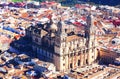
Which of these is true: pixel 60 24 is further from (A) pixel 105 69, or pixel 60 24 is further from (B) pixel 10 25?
(B) pixel 10 25

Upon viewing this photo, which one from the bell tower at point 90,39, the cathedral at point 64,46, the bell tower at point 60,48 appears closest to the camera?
the bell tower at point 60,48

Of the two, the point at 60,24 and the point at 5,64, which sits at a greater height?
the point at 60,24

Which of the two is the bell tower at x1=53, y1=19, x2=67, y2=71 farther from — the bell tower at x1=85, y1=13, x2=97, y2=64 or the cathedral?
the bell tower at x1=85, y1=13, x2=97, y2=64

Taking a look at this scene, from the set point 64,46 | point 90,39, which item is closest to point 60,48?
point 64,46

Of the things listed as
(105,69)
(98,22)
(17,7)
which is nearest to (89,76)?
(105,69)

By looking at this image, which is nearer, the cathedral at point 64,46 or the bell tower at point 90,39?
the cathedral at point 64,46

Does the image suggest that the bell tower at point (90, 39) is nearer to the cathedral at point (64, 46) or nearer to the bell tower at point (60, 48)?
the cathedral at point (64, 46)

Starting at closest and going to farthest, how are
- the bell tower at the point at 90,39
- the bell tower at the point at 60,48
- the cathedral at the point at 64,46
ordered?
the bell tower at the point at 60,48 → the cathedral at the point at 64,46 → the bell tower at the point at 90,39

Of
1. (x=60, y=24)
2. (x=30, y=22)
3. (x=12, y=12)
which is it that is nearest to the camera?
(x=60, y=24)

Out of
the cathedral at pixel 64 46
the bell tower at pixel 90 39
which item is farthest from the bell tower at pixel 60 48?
the bell tower at pixel 90 39

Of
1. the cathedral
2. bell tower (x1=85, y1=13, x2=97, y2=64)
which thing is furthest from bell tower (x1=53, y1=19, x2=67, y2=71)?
bell tower (x1=85, y1=13, x2=97, y2=64)

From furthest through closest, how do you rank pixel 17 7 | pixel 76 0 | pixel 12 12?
1. pixel 76 0
2. pixel 17 7
3. pixel 12 12
